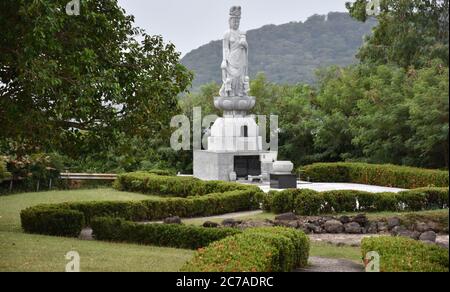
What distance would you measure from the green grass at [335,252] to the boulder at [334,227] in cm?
163

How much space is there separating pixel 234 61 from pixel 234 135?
305 centimetres

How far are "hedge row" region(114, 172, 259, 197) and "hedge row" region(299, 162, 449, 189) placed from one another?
6165 millimetres

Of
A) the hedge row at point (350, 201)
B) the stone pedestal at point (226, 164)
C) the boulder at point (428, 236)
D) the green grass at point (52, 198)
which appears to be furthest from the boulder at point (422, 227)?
the stone pedestal at point (226, 164)

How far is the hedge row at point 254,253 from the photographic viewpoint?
30.6ft

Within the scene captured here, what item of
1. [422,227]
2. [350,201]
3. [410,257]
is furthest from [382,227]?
[410,257]

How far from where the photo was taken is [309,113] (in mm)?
35156

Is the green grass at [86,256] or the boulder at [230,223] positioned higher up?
the boulder at [230,223]

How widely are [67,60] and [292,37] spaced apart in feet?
221

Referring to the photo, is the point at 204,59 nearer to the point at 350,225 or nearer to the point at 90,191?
the point at 90,191

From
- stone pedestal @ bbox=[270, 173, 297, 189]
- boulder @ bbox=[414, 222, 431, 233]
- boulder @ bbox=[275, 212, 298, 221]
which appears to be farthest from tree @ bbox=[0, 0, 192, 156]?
stone pedestal @ bbox=[270, 173, 297, 189]

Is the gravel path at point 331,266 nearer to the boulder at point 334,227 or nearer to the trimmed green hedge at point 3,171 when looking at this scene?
the boulder at point 334,227

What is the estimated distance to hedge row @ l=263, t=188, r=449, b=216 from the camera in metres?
19.7

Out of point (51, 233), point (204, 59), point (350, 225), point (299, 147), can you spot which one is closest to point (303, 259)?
point (350, 225)

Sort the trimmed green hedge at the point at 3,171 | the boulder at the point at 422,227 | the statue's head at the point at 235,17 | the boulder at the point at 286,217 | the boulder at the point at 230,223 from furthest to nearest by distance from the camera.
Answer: the statue's head at the point at 235,17 < the trimmed green hedge at the point at 3,171 < the boulder at the point at 286,217 < the boulder at the point at 230,223 < the boulder at the point at 422,227
